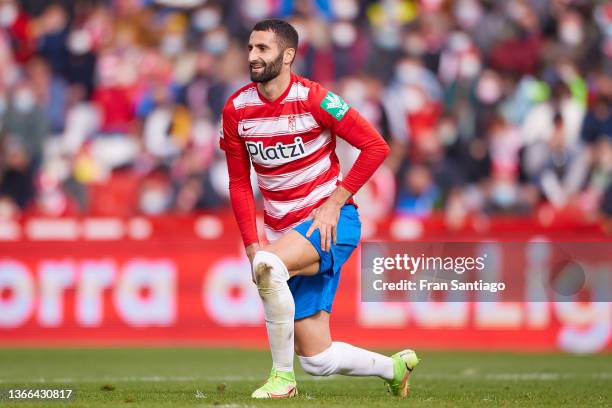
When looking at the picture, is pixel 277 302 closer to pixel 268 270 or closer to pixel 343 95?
pixel 268 270

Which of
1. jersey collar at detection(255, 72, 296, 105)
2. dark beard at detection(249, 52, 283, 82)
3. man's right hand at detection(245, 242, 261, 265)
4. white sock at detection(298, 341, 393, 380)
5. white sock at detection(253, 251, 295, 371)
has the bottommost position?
white sock at detection(298, 341, 393, 380)

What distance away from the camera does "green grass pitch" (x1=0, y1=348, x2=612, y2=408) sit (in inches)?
276

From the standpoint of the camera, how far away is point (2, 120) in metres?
16.2

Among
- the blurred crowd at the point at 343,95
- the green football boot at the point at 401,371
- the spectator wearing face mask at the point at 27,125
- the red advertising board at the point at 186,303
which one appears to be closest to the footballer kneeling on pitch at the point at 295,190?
the green football boot at the point at 401,371

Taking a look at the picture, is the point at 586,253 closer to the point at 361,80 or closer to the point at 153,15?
the point at 361,80

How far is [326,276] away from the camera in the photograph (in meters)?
7.12

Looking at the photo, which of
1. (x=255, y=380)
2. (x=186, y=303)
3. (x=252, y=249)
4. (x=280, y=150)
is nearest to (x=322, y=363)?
(x=252, y=249)

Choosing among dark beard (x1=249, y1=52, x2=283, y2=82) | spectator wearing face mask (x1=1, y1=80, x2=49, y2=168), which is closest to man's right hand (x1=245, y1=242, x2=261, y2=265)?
dark beard (x1=249, y1=52, x2=283, y2=82)

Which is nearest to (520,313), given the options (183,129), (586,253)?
(586,253)

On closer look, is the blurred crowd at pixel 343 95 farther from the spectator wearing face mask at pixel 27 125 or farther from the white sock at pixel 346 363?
the white sock at pixel 346 363

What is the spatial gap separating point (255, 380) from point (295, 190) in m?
2.66

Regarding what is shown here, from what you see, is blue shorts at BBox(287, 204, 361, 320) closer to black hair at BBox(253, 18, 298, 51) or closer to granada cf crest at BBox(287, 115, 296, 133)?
granada cf crest at BBox(287, 115, 296, 133)

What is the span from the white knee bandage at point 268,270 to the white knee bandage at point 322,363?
1.76ft

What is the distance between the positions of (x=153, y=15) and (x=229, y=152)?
11198 millimetres
